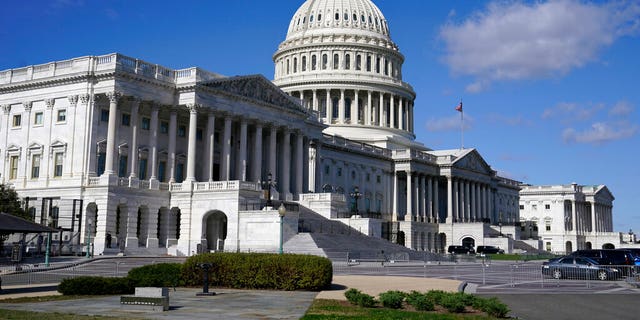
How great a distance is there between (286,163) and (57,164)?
84.3ft

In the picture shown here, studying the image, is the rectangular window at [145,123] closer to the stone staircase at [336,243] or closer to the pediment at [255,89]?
the pediment at [255,89]

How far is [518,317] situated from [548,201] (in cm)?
15757

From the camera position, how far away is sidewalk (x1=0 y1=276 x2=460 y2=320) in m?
21.2

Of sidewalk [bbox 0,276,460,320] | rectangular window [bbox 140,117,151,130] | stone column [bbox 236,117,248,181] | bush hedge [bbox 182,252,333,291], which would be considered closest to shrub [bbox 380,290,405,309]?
sidewalk [bbox 0,276,460,320]

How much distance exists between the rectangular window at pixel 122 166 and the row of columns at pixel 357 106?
6273cm

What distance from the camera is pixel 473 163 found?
134 meters

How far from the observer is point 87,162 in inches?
2579

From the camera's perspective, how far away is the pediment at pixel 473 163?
12843cm

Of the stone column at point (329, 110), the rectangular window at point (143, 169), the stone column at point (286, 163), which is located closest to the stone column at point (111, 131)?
the rectangular window at point (143, 169)

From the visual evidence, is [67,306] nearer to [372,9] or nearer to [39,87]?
[39,87]

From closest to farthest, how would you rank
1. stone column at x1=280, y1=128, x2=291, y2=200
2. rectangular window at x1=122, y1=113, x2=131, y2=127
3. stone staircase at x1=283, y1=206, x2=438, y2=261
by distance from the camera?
stone staircase at x1=283, y1=206, x2=438, y2=261, rectangular window at x1=122, y1=113, x2=131, y2=127, stone column at x1=280, y1=128, x2=291, y2=200

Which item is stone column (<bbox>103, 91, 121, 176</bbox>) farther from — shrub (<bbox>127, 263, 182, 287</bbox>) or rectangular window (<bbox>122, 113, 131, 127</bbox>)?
shrub (<bbox>127, 263, 182, 287</bbox>)

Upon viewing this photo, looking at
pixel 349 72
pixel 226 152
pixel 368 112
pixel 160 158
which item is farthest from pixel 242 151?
pixel 349 72

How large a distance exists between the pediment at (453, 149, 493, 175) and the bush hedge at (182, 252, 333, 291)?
9773 centimetres
